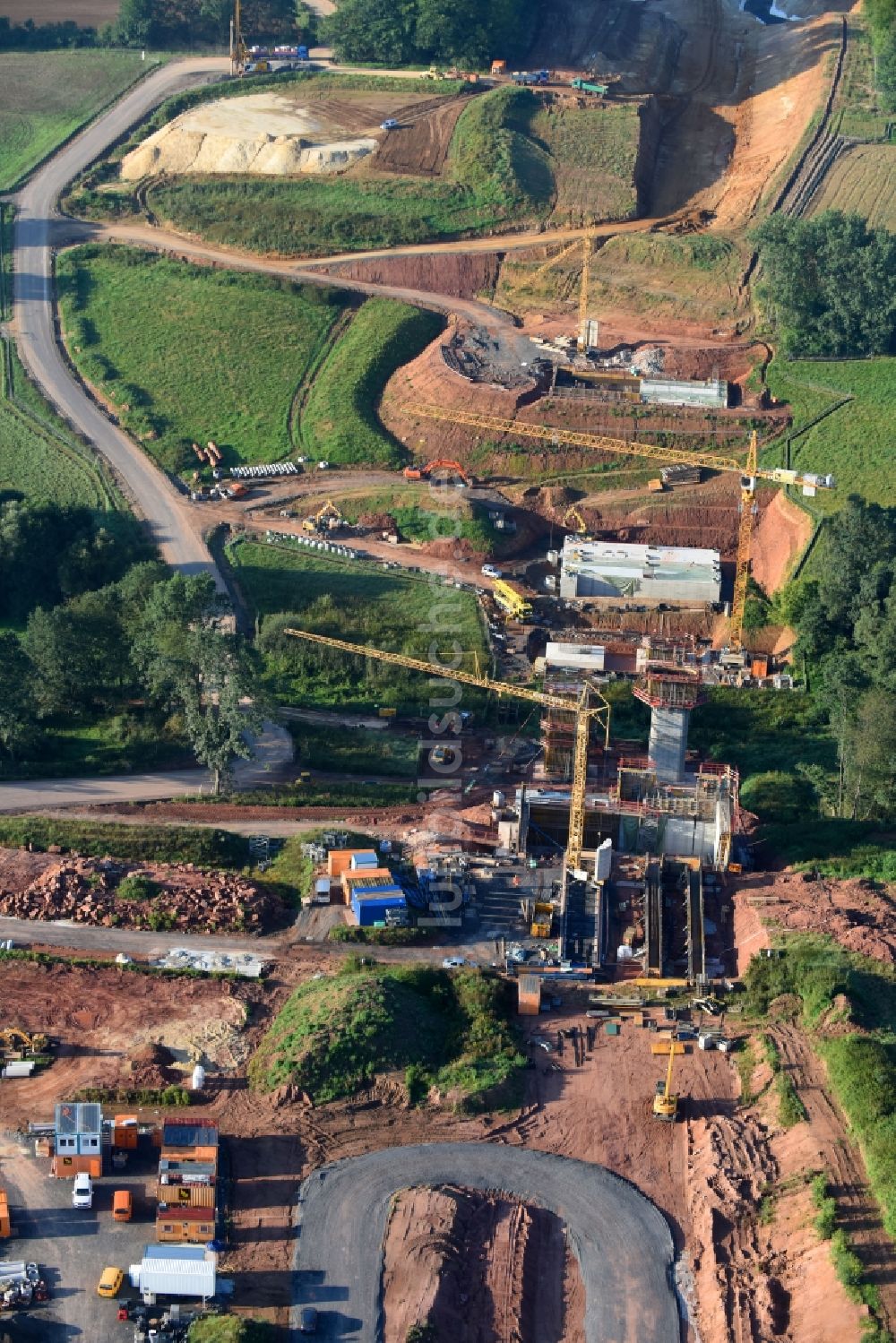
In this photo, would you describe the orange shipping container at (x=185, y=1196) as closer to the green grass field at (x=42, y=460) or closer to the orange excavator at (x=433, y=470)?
the green grass field at (x=42, y=460)

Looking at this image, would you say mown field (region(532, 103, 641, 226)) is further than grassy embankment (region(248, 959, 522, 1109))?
Yes

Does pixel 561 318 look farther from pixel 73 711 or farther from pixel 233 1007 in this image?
pixel 233 1007

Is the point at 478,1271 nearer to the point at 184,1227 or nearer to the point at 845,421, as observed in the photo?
the point at 184,1227

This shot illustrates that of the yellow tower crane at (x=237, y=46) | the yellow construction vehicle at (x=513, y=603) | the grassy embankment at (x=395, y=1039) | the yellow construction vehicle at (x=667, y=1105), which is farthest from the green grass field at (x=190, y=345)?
the yellow construction vehicle at (x=667, y=1105)

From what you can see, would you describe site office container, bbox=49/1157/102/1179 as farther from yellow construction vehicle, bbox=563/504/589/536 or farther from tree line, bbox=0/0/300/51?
tree line, bbox=0/0/300/51

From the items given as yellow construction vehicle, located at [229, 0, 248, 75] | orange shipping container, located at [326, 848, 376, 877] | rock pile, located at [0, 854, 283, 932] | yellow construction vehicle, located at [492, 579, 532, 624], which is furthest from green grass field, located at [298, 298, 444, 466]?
rock pile, located at [0, 854, 283, 932]

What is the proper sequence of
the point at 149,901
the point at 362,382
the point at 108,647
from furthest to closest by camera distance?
the point at 362,382, the point at 108,647, the point at 149,901

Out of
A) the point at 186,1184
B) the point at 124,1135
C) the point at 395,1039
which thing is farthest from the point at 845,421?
the point at 186,1184
